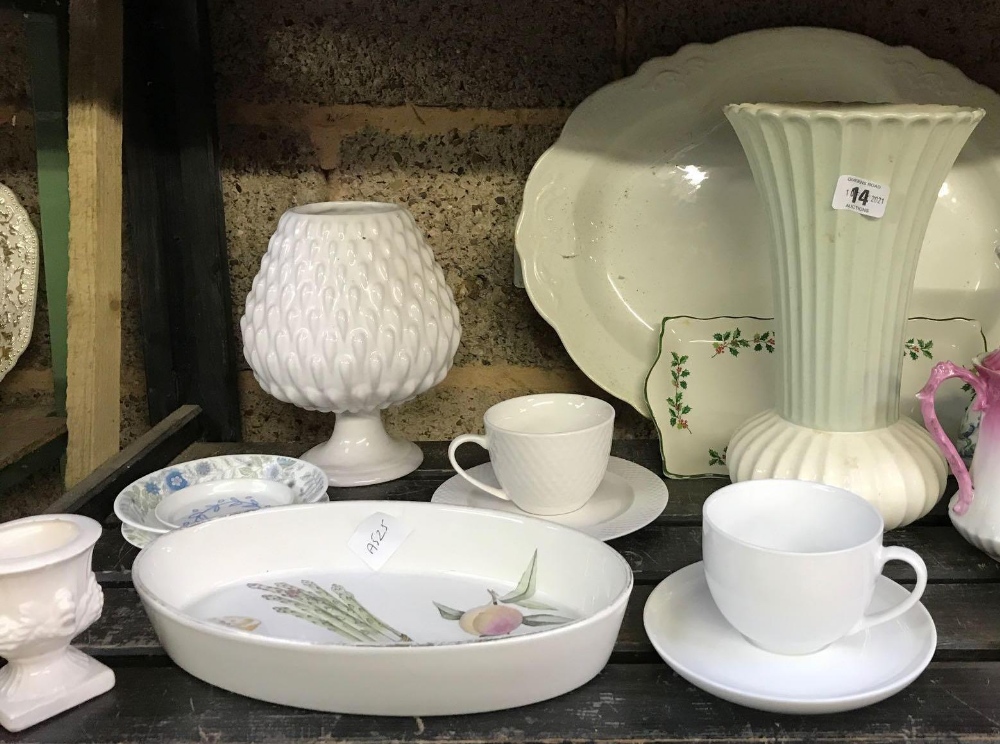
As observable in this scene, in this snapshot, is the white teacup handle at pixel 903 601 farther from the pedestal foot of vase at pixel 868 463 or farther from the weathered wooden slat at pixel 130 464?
the weathered wooden slat at pixel 130 464

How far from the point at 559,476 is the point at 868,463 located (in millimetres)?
231

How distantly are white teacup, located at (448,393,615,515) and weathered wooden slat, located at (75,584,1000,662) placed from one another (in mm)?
110

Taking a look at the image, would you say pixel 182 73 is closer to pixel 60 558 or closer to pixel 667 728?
pixel 60 558

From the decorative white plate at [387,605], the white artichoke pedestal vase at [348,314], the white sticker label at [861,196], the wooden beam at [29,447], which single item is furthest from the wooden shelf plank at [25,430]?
the white sticker label at [861,196]

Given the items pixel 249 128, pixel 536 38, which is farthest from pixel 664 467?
pixel 249 128

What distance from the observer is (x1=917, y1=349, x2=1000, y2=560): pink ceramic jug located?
0.66 meters

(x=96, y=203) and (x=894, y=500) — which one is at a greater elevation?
(x=96, y=203)

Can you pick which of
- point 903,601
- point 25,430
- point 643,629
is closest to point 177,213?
point 25,430

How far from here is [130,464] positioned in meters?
0.86

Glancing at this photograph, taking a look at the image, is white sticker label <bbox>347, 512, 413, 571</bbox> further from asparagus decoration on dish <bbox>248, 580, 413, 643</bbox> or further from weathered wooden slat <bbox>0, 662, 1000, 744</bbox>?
weathered wooden slat <bbox>0, 662, 1000, 744</bbox>

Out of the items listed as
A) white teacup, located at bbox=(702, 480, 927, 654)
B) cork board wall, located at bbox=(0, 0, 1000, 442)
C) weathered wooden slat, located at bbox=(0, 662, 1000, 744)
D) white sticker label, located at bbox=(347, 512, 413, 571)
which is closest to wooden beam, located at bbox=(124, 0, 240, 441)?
cork board wall, located at bbox=(0, 0, 1000, 442)

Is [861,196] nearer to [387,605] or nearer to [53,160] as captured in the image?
[387,605]

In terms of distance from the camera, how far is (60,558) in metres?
0.50

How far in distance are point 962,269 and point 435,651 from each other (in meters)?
0.66
